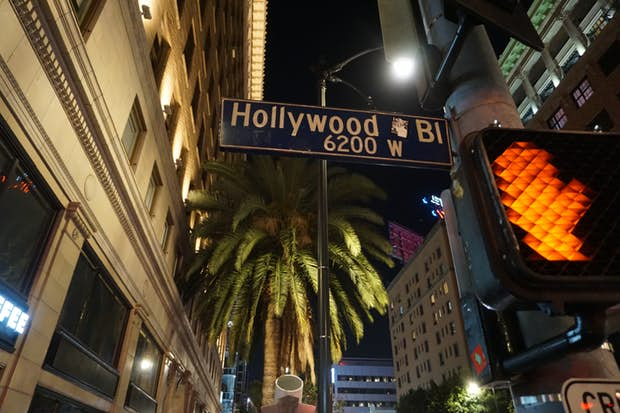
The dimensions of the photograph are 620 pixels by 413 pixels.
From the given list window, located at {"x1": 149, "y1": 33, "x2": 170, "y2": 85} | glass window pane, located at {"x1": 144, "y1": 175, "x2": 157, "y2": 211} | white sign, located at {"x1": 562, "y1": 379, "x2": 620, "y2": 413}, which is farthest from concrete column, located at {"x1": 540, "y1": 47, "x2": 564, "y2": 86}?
white sign, located at {"x1": 562, "y1": 379, "x2": 620, "y2": 413}

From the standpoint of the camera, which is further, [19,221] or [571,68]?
[571,68]

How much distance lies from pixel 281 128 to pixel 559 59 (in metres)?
52.7

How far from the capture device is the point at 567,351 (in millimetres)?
A: 1441

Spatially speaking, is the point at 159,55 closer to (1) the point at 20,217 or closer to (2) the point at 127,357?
(1) the point at 20,217

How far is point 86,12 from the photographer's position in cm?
867

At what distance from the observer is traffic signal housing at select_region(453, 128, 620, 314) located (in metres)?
1.38

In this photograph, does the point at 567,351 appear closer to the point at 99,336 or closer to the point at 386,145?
the point at 386,145

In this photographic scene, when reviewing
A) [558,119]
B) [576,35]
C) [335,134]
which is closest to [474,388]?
[335,134]

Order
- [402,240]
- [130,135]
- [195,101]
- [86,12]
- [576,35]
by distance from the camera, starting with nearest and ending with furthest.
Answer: [86,12], [130,135], [195,101], [576,35], [402,240]

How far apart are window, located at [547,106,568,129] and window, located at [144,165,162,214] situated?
35.9 meters

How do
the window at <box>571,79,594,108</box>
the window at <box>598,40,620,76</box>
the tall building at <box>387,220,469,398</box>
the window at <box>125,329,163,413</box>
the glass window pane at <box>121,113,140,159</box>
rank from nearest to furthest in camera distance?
1. the glass window pane at <box>121,113,140,159</box>
2. the window at <box>125,329,163,413</box>
3. the window at <box>598,40,620,76</box>
4. the window at <box>571,79,594,108</box>
5. the tall building at <box>387,220,469,398</box>

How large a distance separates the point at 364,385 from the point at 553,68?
122116mm

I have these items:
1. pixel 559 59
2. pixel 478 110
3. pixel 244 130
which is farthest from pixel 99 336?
pixel 559 59

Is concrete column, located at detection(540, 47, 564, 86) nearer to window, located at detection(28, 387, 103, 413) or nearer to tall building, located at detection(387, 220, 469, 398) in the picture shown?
tall building, located at detection(387, 220, 469, 398)
